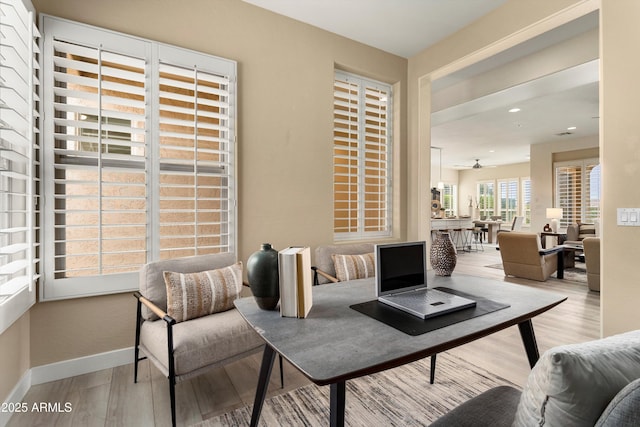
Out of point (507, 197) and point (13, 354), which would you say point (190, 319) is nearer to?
point (13, 354)

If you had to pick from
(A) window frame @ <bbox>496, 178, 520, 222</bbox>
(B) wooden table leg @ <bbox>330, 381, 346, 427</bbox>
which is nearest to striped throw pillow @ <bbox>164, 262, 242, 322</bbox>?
(B) wooden table leg @ <bbox>330, 381, 346, 427</bbox>

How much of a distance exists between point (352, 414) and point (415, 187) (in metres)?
2.60

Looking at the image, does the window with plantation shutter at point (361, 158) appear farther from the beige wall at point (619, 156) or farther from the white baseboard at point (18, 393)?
the white baseboard at point (18, 393)

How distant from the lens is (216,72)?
2.63 meters

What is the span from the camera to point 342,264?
2660 mm

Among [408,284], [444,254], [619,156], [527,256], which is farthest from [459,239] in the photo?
[408,284]

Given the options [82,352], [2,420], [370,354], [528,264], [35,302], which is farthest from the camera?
[528,264]

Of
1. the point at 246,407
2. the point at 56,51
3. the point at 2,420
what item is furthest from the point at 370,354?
the point at 56,51

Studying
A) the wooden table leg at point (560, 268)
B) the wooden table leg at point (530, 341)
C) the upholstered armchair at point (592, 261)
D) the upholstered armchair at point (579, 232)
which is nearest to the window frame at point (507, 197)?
the upholstered armchair at point (579, 232)

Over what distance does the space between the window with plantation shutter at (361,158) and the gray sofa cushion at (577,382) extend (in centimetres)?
273

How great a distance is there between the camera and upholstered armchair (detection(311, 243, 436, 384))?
2639mm

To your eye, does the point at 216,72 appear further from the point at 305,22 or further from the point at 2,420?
the point at 2,420

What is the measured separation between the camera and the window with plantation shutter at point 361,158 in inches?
135

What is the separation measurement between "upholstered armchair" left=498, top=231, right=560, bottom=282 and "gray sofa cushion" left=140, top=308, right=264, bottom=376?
16.3 feet
